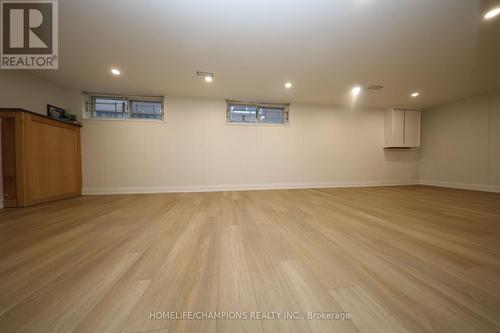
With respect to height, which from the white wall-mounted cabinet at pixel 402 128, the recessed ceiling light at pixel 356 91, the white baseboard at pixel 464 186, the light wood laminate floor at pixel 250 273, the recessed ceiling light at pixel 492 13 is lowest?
the light wood laminate floor at pixel 250 273

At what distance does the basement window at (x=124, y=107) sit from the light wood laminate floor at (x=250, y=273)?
2.79 meters

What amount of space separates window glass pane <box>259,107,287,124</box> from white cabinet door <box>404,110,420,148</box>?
3.90 metres

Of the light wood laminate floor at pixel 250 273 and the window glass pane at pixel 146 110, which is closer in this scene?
the light wood laminate floor at pixel 250 273

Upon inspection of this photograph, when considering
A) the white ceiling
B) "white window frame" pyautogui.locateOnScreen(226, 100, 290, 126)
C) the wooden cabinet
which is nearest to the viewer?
the white ceiling

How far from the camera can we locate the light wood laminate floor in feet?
2.54

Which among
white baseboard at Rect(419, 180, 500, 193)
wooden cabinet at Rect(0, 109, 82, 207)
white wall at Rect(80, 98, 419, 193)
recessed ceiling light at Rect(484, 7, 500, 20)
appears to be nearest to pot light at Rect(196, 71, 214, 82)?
white wall at Rect(80, 98, 419, 193)

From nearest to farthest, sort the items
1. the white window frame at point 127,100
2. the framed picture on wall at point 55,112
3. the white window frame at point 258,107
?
the framed picture on wall at point 55,112 → the white window frame at point 127,100 → the white window frame at point 258,107

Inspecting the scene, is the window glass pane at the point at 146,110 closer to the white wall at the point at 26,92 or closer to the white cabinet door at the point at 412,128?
the white wall at the point at 26,92

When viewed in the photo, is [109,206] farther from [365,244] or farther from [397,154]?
[397,154]

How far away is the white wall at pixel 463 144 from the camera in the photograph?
4.15m

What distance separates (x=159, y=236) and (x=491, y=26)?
4.48 meters

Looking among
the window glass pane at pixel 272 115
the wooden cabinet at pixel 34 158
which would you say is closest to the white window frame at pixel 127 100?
the wooden cabinet at pixel 34 158

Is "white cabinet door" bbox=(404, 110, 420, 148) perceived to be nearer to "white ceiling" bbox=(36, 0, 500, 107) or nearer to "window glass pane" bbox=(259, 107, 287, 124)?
"white ceiling" bbox=(36, 0, 500, 107)

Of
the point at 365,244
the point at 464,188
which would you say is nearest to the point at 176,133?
the point at 365,244
